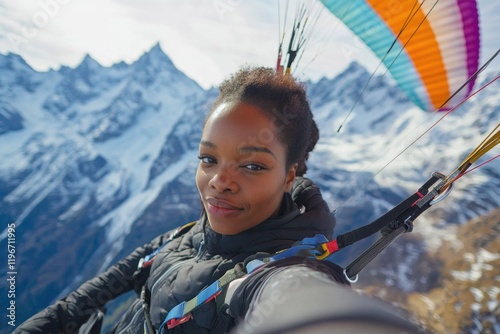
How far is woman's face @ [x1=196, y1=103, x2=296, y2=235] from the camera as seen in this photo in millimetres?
2088

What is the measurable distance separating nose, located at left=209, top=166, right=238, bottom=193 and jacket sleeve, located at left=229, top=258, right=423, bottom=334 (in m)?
0.61

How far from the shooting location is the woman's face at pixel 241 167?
6.85 feet

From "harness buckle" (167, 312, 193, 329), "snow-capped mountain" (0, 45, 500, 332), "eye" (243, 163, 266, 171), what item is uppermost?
"eye" (243, 163, 266, 171)

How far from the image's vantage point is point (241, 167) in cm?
211

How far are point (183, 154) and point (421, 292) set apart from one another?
131102 mm

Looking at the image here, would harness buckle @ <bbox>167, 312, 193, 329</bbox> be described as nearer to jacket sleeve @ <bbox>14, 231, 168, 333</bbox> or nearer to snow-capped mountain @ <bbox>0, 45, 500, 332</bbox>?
jacket sleeve @ <bbox>14, 231, 168, 333</bbox>

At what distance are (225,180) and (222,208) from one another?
185mm

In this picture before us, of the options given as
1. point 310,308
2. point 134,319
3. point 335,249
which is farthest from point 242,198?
point 134,319

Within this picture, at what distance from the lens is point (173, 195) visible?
520ft

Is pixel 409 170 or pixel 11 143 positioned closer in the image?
pixel 409 170

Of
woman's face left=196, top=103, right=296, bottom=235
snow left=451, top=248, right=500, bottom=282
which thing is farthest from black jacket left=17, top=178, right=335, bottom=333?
snow left=451, top=248, right=500, bottom=282

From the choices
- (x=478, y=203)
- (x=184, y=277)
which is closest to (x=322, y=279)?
(x=184, y=277)

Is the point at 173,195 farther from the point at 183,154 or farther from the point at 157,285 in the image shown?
the point at 157,285

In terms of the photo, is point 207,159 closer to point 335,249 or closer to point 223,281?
point 223,281
